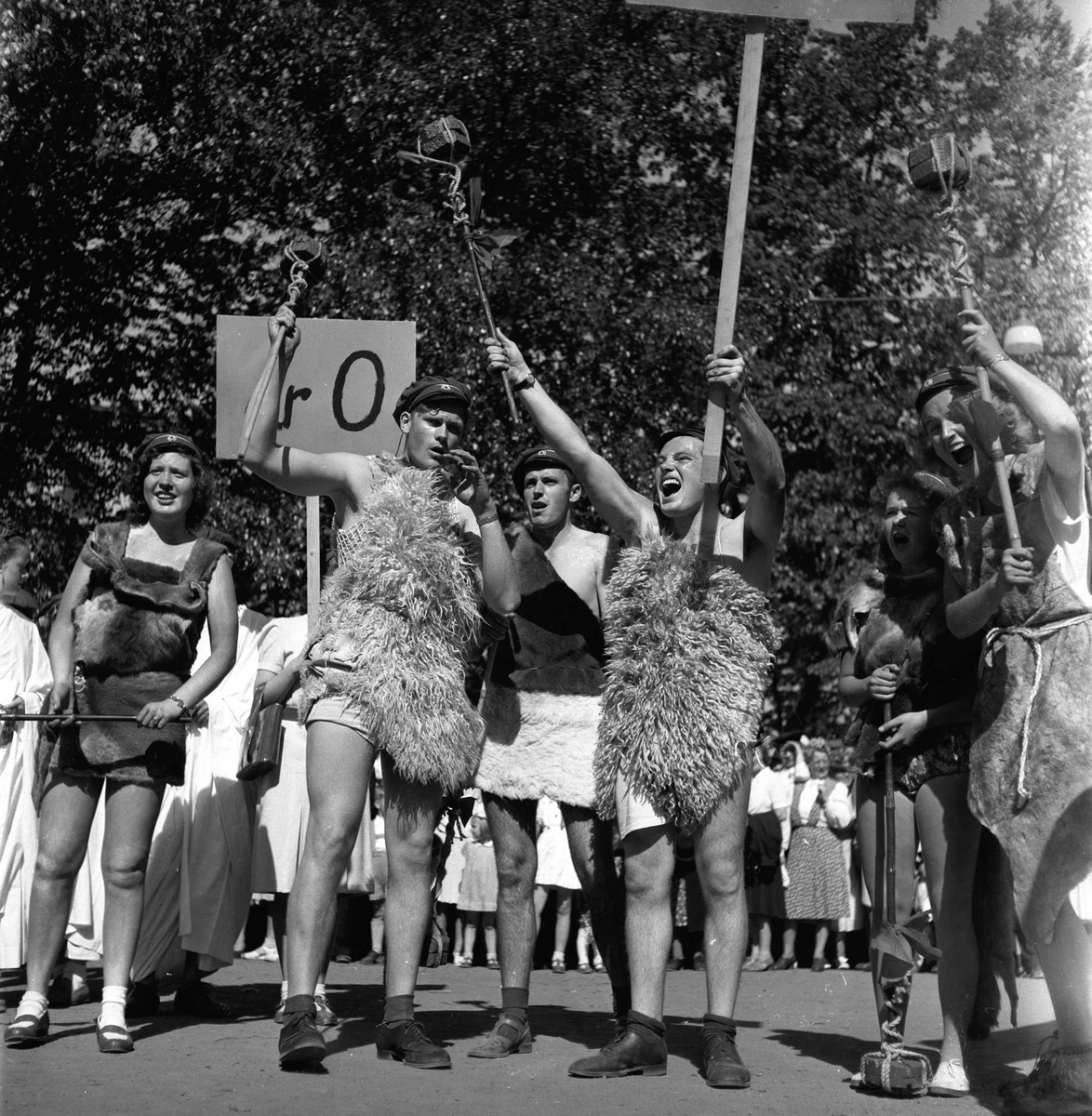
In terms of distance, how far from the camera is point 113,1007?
5250mm

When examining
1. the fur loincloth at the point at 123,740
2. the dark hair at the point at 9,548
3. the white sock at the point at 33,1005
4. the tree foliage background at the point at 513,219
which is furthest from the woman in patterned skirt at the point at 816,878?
the white sock at the point at 33,1005

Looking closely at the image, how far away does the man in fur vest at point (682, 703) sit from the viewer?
5000mm

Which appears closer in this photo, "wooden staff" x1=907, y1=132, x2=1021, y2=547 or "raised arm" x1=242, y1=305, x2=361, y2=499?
"wooden staff" x1=907, y1=132, x2=1021, y2=547

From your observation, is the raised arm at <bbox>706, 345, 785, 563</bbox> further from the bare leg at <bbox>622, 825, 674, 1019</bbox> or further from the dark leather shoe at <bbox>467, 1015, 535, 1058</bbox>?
the dark leather shoe at <bbox>467, 1015, 535, 1058</bbox>

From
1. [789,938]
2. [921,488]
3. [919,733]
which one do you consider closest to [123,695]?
[919,733]

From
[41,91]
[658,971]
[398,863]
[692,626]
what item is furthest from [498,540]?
[41,91]

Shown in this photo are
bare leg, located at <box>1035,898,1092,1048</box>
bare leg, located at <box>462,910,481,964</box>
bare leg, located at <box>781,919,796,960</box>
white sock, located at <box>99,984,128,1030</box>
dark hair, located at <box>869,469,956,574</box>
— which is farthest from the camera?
bare leg, located at <box>781,919,796,960</box>

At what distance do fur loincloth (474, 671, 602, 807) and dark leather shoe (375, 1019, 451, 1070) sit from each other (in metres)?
0.83

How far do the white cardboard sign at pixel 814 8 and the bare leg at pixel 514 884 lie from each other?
2665mm

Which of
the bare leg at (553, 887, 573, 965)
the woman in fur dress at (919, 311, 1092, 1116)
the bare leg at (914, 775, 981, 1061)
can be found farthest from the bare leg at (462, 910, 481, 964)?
the woman in fur dress at (919, 311, 1092, 1116)

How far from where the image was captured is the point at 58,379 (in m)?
15.3

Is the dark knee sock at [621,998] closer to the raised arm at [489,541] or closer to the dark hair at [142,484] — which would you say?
the raised arm at [489,541]

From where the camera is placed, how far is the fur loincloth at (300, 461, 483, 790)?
16.8 ft

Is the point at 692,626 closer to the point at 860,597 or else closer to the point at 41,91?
the point at 860,597
